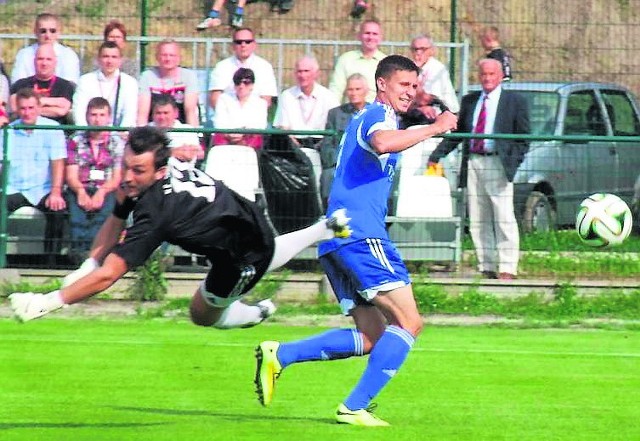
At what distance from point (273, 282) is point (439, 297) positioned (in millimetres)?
1672

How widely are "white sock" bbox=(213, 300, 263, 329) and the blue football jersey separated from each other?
0.60 m

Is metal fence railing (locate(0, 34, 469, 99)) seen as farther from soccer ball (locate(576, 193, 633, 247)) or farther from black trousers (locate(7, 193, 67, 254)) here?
soccer ball (locate(576, 193, 633, 247))

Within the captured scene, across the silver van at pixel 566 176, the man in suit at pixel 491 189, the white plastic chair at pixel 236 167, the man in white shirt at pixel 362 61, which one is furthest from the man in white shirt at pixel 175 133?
the silver van at pixel 566 176

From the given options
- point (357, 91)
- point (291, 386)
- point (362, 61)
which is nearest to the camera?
point (291, 386)

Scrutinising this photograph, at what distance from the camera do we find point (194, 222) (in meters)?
7.77

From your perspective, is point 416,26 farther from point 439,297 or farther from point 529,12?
point 439,297

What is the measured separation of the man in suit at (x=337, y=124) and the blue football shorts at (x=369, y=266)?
18.0 ft

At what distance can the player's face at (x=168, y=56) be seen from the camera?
47.6 feet

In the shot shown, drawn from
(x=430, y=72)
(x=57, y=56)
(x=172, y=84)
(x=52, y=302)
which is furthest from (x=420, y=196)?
(x=52, y=302)

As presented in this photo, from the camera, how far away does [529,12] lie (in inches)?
716

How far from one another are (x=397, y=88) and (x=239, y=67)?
21.9 feet

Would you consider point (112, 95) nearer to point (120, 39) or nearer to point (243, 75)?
point (120, 39)

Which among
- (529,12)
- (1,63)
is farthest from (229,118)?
(529,12)

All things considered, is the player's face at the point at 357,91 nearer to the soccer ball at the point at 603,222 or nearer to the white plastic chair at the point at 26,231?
the white plastic chair at the point at 26,231
